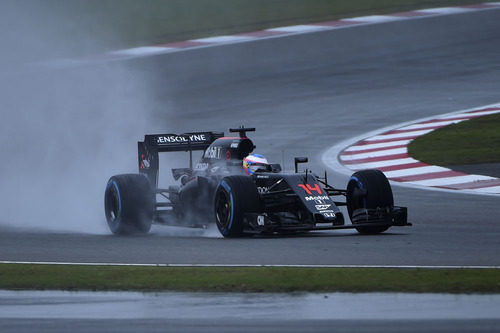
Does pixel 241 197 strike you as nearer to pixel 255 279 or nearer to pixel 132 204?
pixel 132 204

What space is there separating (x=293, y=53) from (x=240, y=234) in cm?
1622

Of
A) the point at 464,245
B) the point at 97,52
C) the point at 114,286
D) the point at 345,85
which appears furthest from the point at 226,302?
the point at 97,52

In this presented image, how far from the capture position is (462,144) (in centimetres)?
1808

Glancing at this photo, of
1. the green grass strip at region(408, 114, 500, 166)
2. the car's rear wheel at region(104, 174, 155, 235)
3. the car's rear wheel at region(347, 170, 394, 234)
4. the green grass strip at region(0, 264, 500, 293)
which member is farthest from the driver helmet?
the green grass strip at region(408, 114, 500, 166)

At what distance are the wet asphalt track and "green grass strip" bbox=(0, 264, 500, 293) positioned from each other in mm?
602

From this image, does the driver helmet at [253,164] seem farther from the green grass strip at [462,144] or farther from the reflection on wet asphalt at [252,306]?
the green grass strip at [462,144]

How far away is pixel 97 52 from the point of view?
26703 millimetres

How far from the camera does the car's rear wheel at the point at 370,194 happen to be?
1161 cm

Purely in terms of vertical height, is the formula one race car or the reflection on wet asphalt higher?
the formula one race car

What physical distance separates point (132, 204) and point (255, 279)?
4340mm

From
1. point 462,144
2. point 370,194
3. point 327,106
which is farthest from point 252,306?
point 327,106

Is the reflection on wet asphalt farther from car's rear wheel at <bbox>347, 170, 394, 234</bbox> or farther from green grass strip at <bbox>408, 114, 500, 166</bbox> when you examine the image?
green grass strip at <bbox>408, 114, 500, 166</bbox>

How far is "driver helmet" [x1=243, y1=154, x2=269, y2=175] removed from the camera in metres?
12.3

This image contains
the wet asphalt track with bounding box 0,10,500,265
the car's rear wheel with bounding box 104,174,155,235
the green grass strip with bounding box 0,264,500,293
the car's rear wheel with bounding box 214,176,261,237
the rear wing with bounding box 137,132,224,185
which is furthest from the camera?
the rear wing with bounding box 137,132,224,185
